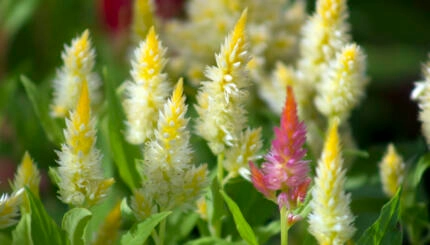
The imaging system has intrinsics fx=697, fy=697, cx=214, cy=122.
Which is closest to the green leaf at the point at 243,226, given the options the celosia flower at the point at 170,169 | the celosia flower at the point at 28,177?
the celosia flower at the point at 170,169

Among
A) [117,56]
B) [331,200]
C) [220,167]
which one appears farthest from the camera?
[117,56]

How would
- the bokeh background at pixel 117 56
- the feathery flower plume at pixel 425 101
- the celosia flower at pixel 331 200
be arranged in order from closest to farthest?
the celosia flower at pixel 331 200 → the feathery flower plume at pixel 425 101 → the bokeh background at pixel 117 56

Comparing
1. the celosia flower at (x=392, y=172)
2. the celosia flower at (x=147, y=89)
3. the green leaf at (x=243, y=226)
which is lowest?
the celosia flower at (x=392, y=172)

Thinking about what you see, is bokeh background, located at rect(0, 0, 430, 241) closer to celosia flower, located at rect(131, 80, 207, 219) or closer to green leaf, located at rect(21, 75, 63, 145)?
green leaf, located at rect(21, 75, 63, 145)

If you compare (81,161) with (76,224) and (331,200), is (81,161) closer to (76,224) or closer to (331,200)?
(76,224)

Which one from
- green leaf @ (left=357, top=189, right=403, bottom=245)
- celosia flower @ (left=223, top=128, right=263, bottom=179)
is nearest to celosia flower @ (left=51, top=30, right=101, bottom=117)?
celosia flower @ (left=223, top=128, right=263, bottom=179)

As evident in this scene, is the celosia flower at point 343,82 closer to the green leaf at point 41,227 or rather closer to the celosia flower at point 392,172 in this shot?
the celosia flower at point 392,172

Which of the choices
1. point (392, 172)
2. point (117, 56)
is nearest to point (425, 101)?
point (392, 172)
